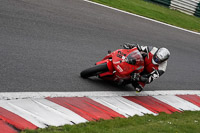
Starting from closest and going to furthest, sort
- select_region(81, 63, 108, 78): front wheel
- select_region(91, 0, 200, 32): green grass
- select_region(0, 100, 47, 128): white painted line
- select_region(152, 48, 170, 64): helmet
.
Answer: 1. select_region(0, 100, 47, 128): white painted line
2. select_region(152, 48, 170, 64): helmet
3. select_region(81, 63, 108, 78): front wheel
4. select_region(91, 0, 200, 32): green grass

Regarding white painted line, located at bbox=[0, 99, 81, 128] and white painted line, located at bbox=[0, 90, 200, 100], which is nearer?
white painted line, located at bbox=[0, 99, 81, 128]

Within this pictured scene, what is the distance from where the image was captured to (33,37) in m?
8.17

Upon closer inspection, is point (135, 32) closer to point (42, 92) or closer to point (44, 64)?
point (44, 64)

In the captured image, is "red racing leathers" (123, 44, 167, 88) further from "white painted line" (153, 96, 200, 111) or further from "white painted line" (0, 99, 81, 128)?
"white painted line" (0, 99, 81, 128)

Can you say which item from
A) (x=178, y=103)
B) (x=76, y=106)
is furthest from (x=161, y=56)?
(x=76, y=106)

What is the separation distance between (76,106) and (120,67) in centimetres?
162

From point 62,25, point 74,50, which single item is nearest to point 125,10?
point 62,25

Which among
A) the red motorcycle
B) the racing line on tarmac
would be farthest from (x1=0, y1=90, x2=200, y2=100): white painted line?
the red motorcycle

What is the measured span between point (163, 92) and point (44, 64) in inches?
116

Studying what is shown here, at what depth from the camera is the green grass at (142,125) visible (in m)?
4.68

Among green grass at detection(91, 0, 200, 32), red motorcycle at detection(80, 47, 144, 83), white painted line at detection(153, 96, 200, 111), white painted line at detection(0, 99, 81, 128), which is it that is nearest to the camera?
white painted line at detection(0, 99, 81, 128)

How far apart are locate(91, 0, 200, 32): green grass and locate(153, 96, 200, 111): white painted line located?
7.15 metres

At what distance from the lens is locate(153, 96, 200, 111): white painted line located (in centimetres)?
744

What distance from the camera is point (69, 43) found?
28.6 ft
